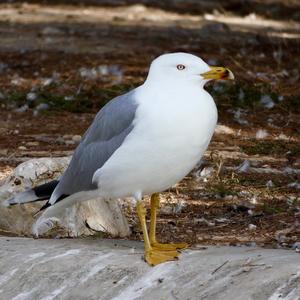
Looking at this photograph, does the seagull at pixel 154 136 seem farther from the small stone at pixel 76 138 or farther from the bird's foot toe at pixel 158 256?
the small stone at pixel 76 138

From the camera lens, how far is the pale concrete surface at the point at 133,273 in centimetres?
468

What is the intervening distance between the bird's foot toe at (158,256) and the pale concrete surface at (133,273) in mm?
29

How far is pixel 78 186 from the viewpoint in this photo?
5.50 metres

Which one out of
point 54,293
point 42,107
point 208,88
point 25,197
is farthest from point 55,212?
point 208,88

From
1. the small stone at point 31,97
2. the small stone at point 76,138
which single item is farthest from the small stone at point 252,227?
the small stone at point 31,97

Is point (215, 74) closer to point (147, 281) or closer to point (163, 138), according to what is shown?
point (163, 138)

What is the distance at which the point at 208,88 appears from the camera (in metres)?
10.1

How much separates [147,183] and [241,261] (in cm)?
61

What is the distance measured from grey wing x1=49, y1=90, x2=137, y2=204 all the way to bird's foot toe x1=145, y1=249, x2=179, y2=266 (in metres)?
0.45

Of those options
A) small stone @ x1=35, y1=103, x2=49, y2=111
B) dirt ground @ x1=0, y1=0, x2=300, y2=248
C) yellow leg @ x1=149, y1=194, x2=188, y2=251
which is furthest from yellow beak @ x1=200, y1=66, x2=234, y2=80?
small stone @ x1=35, y1=103, x2=49, y2=111

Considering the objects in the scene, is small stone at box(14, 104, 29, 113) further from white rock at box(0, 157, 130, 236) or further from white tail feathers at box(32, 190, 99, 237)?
white tail feathers at box(32, 190, 99, 237)

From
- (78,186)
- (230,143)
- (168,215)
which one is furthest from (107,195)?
(230,143)

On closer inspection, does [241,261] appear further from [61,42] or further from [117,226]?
[61,42]

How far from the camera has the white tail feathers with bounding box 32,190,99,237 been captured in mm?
5582
